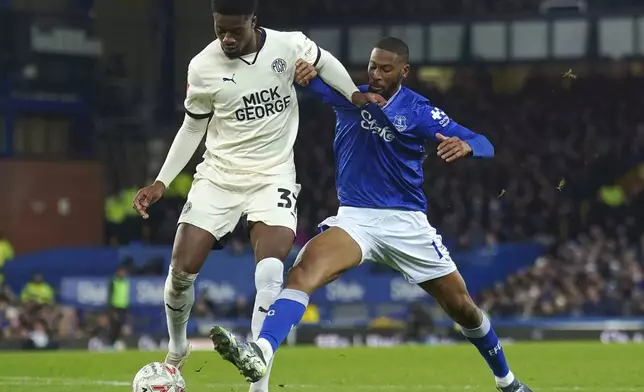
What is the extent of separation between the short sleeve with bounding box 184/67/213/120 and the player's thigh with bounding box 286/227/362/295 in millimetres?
1129

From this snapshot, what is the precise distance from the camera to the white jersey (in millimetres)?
8453

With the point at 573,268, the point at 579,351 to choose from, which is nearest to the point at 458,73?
the point at 573,268

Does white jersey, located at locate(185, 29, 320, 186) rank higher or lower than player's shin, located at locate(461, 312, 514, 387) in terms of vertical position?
higher

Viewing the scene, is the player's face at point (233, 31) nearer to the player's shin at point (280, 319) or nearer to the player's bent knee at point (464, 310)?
the player's shin at point (280, 319)

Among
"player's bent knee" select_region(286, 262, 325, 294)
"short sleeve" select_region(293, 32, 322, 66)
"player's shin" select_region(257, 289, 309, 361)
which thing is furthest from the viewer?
"short sleeve" select_region(293, 32, 322, 66)

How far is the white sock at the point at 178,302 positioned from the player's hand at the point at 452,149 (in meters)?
1.80

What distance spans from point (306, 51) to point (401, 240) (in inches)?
53.9

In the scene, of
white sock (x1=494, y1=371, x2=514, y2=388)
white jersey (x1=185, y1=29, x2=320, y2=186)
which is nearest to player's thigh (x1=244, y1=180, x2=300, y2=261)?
white jersey (x1=185, y1=29, x2=320, y2=186)

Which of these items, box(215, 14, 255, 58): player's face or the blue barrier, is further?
the blue barrier

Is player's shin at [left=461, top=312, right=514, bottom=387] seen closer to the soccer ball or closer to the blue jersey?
the blue jersey

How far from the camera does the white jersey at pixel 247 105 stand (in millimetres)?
8453

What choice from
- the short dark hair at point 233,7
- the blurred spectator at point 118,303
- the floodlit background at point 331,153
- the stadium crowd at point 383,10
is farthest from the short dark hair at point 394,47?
the stadium crowd at point 383,10

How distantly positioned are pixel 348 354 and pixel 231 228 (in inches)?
300

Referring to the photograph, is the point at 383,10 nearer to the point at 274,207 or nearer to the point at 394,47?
the point at 394,47
